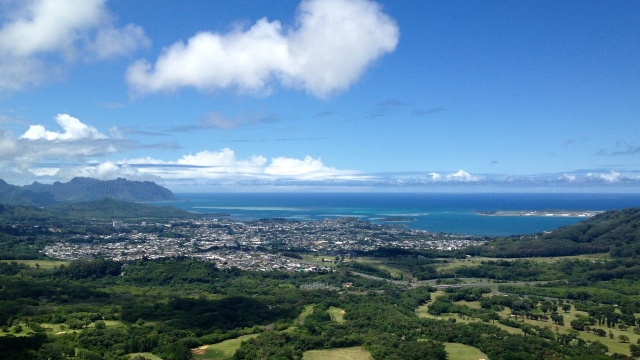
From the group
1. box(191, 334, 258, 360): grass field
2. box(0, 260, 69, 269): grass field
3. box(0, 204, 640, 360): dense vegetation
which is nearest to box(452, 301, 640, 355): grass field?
box(0, 204, 640, 360): dense vegetation

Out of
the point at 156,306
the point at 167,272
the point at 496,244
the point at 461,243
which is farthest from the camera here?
the point at 461,243

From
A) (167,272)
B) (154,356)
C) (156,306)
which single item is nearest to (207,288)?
(167,272)

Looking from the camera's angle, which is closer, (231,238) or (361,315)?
(361,315)

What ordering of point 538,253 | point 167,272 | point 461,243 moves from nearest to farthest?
point 167,272
point 538,253
point 461,243

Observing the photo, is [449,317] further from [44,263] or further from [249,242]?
[249,242]

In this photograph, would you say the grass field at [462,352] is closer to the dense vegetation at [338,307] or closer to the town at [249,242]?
the dense vegetation at [338,307]

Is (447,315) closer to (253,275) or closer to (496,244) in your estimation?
(253,275)
